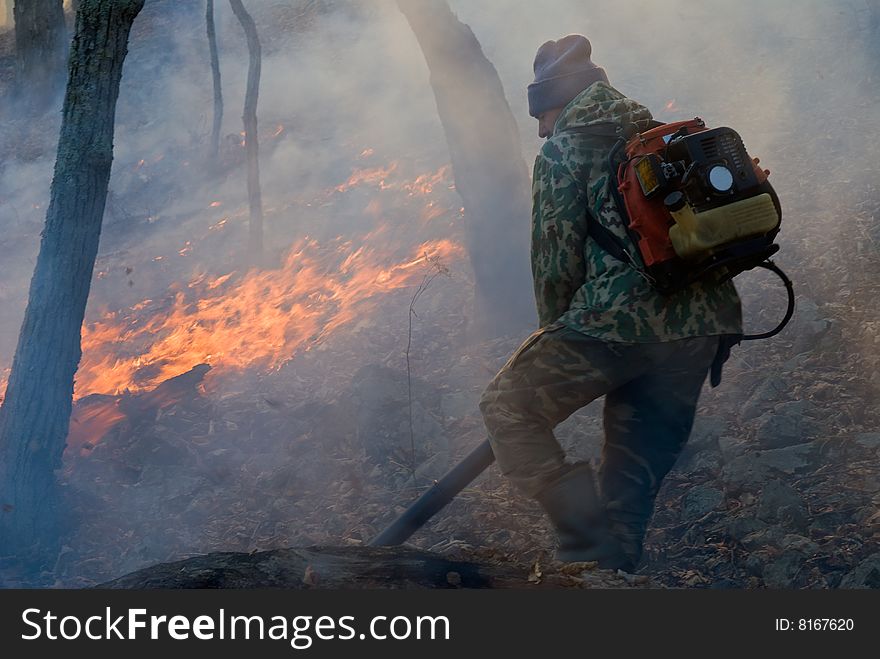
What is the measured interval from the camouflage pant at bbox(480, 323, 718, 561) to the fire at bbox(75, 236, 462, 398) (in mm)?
3890

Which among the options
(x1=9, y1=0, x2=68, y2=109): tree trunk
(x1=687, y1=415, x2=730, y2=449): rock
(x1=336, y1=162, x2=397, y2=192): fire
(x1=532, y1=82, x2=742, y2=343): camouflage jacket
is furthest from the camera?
(x1=9, y1=0, x2=68, y2=109): tree trunk

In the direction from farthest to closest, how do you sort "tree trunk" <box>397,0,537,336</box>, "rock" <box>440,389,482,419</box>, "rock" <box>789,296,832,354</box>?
"tree trunk" <box>397,0,537,336</box>, "rock" <box>440,389,482,419</box>, "rock" <box>789,296,832,354</box>

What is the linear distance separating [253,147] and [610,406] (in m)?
7.44

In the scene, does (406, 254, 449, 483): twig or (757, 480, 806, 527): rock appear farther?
(406, 254, 449, 483): twig

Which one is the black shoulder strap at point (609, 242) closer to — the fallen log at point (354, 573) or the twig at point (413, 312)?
the fallen log at point (354, 573)

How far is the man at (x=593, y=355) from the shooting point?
3.11 meters

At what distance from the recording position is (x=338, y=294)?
765 cm

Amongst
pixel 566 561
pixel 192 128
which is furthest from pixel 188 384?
pixel 192 128

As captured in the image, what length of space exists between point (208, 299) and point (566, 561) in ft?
19.6

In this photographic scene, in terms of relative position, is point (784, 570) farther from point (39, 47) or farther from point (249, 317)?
point (39, 47)

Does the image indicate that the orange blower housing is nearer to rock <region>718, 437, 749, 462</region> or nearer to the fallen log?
the fallen log

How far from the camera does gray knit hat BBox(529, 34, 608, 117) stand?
342cm

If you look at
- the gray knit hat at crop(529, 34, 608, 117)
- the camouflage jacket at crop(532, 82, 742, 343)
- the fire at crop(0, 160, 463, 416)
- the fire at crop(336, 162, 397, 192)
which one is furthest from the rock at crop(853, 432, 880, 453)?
the fire at crop(336, 162, 397, 192)

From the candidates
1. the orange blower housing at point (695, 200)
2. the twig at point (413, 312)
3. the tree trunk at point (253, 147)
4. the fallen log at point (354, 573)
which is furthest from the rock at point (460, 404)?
the tree trunk at point (253, 147)
